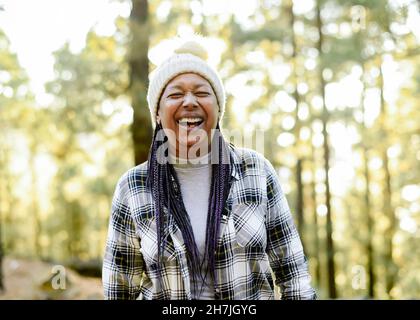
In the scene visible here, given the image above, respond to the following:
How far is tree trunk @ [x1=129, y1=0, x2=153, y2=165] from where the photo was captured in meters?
4.64

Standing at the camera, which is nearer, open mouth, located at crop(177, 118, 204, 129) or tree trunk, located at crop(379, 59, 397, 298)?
open mouth, located at crop(177, 118, 204, 129)

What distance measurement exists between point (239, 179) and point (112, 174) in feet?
34.5

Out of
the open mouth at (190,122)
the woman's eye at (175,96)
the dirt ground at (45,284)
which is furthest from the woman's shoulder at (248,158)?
the dirt ground at (45,284)

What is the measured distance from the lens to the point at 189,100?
6.27 feet

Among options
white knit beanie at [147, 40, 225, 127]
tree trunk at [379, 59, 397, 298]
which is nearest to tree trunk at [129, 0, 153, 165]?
white knit beanie at [147, 40, 225, 127]

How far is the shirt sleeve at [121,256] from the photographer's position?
195cm

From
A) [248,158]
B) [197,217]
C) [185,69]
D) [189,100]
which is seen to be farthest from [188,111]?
[197,217]

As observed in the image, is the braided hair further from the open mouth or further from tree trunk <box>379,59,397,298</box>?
tree trunk <box>379,59,397,298</box>

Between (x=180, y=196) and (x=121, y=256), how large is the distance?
0.35 meters

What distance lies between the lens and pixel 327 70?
9.48 metres

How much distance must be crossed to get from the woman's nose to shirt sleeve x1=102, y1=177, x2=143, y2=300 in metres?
0.47

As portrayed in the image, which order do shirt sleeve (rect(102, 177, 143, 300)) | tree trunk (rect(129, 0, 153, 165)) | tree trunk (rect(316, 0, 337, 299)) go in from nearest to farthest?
shirt sleeve (rect(102, 177, 143, 300))
tree trunk (rect(129, 0, 153, 165))
tree trunk (rect(316, 0, 337, 299))

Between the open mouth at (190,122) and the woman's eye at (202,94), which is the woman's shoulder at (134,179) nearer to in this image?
the open mouth at (190,122)
